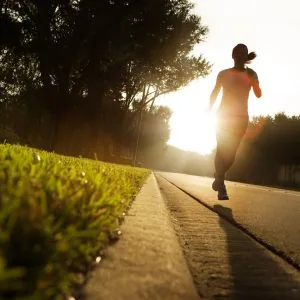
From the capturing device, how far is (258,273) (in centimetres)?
235

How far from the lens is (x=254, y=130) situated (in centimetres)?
6091

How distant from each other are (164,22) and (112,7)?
2.92 m

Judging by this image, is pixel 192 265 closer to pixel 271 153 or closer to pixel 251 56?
pixel 251 56

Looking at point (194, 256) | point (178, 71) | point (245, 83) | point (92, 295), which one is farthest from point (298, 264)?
point (178, 71)

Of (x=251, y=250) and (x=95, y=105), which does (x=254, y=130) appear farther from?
(x=251, y=250)

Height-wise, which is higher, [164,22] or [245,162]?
[164,22]

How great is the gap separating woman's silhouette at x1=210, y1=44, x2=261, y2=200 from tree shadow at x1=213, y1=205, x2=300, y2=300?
3720 mm

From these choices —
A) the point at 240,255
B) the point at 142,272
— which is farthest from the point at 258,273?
the point at 142,272

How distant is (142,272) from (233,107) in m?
5.36

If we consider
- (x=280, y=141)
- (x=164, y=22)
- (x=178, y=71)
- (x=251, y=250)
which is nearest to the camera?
(x=251, y=250)

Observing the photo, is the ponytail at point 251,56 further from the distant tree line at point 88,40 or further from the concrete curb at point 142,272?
the distant tree line at point 88,40

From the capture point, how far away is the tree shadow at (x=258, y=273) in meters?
2.01

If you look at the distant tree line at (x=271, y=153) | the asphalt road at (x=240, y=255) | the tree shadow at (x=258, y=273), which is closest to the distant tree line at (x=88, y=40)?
the asphalt road at (x=240, y=255)

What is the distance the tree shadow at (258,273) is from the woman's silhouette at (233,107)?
12.2ft
